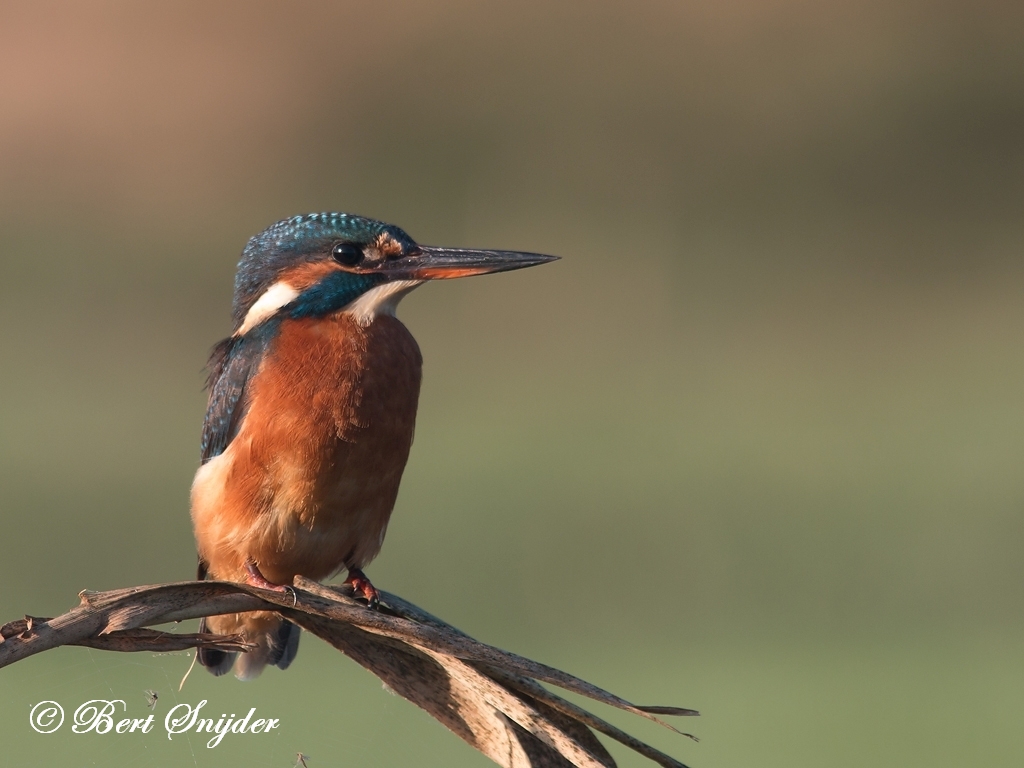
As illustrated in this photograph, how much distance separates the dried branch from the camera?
1362 millimetres

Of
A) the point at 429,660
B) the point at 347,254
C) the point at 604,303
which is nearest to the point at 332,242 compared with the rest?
the point at 347,254

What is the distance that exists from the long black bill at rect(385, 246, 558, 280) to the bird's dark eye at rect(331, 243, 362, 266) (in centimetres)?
6

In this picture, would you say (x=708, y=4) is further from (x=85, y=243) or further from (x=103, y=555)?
(x=103, y=555)

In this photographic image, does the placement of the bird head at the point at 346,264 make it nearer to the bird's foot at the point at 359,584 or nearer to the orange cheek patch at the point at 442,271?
the orange cheek patch at the point at 442,271

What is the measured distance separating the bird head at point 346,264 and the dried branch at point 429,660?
1320mm

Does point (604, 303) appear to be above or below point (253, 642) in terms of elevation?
above

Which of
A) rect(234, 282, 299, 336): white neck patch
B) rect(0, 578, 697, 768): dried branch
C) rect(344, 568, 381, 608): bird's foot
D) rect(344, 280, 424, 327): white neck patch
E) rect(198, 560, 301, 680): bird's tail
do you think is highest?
rect(344, 280, 424, 327): white neck patch

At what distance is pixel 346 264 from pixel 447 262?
19 centimetres

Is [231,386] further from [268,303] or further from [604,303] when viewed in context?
[604,303]

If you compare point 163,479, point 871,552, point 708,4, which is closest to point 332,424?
point 871,552

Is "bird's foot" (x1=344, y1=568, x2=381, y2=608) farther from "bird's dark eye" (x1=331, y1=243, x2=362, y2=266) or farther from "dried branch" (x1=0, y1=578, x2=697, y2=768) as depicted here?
"dried branch" (x1=0, y1=578, x2=697, y2=768)

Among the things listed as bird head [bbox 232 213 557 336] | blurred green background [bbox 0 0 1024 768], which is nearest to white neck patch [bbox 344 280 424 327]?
bird head [bbox 232 213 557 336]

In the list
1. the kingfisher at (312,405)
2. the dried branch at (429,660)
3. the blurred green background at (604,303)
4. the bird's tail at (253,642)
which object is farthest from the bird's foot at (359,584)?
the blurred green background at (604,303)

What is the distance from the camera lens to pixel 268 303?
2902mm
